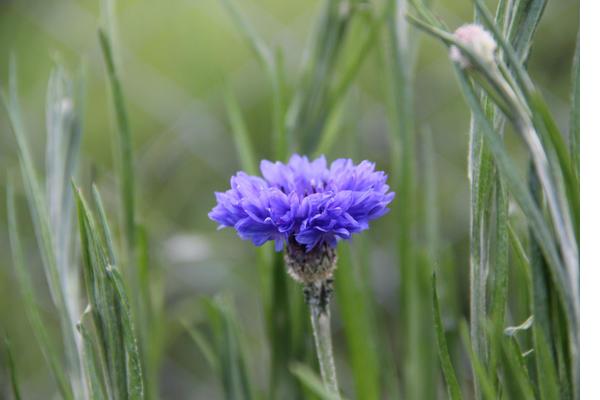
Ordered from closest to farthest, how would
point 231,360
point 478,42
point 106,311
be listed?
point 478,42 → point 106,311 → point 231,360

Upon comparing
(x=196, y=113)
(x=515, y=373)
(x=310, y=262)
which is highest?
(x=196, y=113)

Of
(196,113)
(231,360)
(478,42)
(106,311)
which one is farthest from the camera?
(196,113)

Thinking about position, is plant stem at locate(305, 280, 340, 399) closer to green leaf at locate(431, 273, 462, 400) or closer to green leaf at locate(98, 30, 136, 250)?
green leaf at locate(431, 273, 462, 400)

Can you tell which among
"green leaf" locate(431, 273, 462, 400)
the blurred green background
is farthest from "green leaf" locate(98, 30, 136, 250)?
the blurred green background

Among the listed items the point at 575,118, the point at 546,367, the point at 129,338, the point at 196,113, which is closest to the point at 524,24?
the point at 575,118

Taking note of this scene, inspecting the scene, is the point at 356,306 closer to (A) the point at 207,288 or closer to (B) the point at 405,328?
(B) the point at 405,328

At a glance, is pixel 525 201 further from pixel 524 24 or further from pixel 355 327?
pixel 355 327
